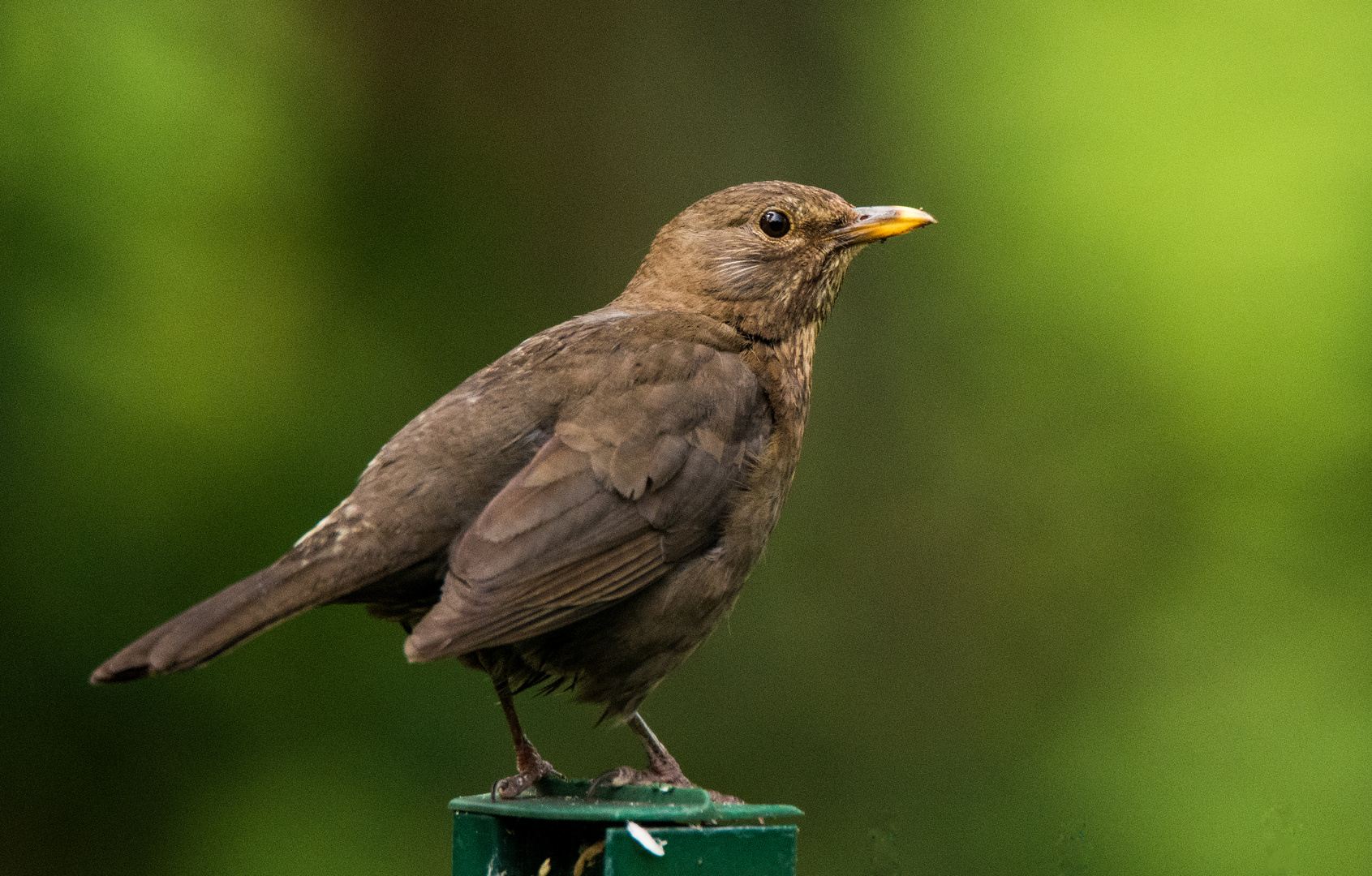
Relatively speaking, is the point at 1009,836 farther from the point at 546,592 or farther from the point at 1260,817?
the point at 546,592

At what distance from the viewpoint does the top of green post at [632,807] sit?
9.40 feet

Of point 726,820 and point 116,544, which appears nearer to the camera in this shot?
point 726,820

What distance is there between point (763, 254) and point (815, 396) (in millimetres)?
3459

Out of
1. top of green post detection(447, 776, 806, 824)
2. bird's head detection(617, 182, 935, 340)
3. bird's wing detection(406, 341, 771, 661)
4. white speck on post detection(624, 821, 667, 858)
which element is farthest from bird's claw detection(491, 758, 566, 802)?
bird's head detection(617, 182, 935, 340)

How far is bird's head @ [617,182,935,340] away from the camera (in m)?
4.35

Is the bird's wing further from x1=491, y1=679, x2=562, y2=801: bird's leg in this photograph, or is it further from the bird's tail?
x1=491, y1=679, x2=562, y2=801: bird's leg

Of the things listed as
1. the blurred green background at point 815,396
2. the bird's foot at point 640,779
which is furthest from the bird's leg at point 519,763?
the blurred green background at point 815,396

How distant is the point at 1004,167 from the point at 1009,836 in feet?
10.8

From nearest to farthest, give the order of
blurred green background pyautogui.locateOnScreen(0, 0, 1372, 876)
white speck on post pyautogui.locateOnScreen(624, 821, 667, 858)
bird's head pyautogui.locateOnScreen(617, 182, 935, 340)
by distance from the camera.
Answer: white speck on post pyautogui.locateOnScreen(624, 821, 667, 858) < bird's head pyautogui.locateOnScreen(617, 182, 935, 340) < blurred green background pyautogui.locateOnScreen(0, 0, 1372, 876)

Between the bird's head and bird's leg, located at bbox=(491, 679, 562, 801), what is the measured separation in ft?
4.10

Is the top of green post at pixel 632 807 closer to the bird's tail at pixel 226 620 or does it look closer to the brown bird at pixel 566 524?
the brown bird at pixel 566 524

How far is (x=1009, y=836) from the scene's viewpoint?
683 centimetres

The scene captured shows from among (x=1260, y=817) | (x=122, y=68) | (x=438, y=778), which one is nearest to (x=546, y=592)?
(x=438, y=778)

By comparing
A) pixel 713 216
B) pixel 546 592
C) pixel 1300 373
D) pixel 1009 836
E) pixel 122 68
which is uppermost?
pixel 122 68
